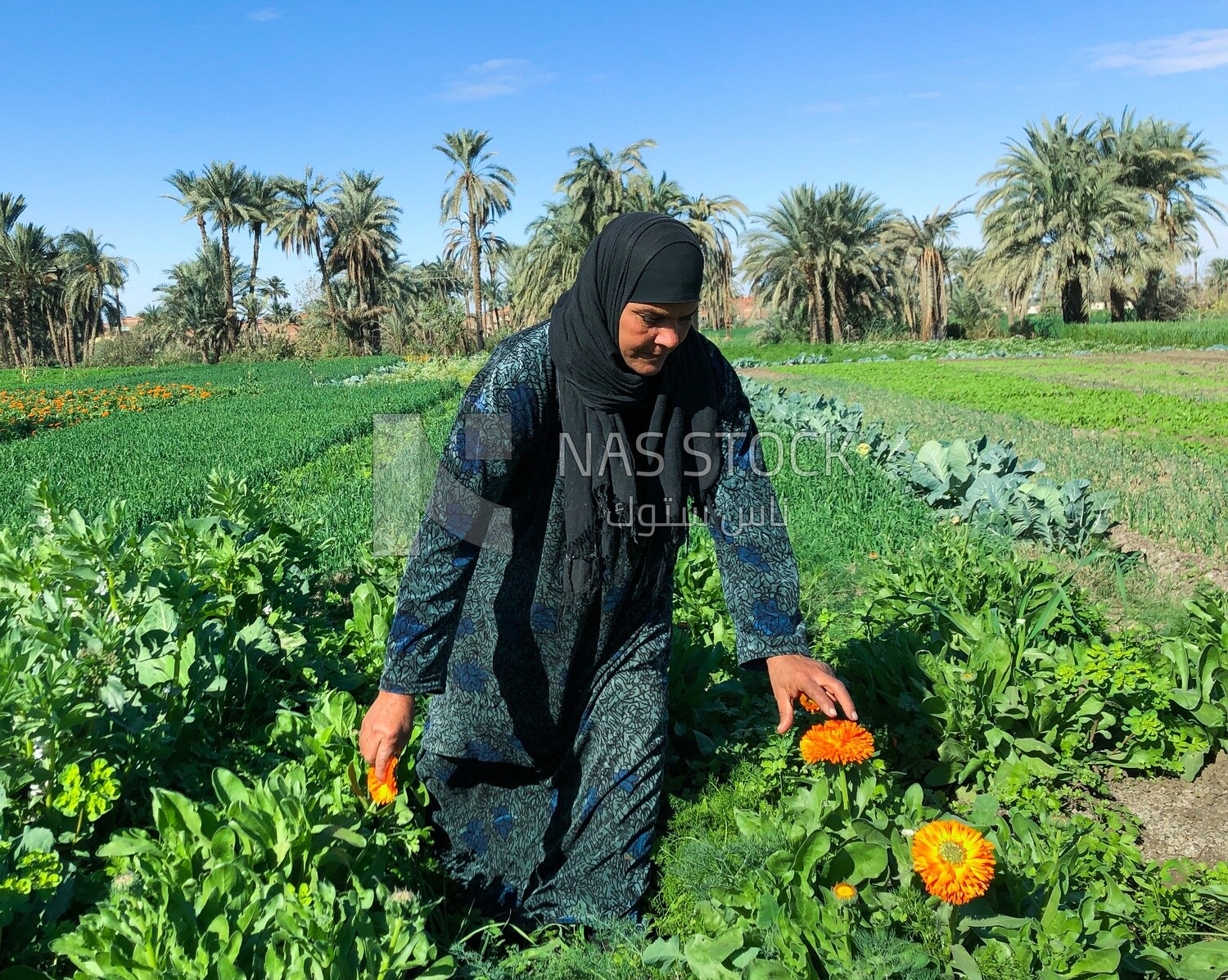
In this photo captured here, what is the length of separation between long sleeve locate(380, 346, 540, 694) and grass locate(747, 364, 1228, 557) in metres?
4.22

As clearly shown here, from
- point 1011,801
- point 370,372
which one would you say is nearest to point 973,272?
point 370,372

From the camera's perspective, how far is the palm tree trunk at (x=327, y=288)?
43000mm

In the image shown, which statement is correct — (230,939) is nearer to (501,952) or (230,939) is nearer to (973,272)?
(501,952)

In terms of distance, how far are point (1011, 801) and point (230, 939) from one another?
2163 mm

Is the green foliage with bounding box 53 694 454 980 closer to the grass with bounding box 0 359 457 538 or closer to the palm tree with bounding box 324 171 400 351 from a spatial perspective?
the grass with bounding box 0 359 457 538

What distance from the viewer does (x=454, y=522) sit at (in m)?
2.12

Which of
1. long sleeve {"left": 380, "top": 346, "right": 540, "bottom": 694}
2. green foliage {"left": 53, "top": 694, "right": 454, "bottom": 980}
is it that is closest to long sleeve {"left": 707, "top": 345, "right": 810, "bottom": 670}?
long sleeve {"left": 380, "top": 346, "right": 540, "bottom": 694}

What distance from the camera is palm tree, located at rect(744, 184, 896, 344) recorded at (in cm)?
3725

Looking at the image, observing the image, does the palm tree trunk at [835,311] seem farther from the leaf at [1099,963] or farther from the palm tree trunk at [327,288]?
the leaf at [1099,963]

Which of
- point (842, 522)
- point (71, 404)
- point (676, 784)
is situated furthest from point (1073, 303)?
point (676, 784)

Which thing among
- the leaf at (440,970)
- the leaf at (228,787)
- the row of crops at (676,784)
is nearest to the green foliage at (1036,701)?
the row of crops at (676,784)

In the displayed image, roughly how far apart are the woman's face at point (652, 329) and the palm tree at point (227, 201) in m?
45.2

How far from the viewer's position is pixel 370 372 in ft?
94.1

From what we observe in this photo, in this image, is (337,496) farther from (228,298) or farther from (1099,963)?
(228,298)
